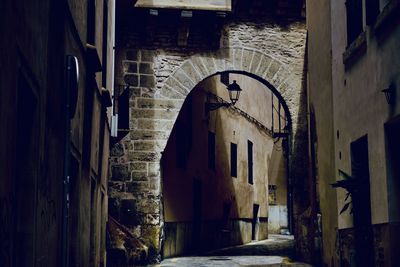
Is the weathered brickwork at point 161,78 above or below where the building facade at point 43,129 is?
above

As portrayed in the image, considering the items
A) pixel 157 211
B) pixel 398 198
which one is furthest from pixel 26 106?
pixel 157 211

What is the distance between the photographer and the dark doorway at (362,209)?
895 centimetres

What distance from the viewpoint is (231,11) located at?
49.1ft

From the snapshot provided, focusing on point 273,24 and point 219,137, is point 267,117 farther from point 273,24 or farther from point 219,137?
point 273,24

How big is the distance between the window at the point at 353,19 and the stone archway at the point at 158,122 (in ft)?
18.9

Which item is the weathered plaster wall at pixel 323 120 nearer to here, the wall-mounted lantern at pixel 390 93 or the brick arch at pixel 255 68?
the brick arch at pixel 255 68

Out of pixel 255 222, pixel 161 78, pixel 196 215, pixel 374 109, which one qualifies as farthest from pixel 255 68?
pixel 255 222

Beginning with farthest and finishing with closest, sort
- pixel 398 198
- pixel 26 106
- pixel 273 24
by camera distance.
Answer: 1. pixel 273 24
2. pixel 398 198
3. pixel 26 106

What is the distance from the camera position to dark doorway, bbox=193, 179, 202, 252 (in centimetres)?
1844

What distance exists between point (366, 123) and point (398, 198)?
1.31 m

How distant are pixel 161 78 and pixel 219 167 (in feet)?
22.7

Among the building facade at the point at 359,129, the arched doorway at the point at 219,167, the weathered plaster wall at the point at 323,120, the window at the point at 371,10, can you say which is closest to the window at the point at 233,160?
the arched doorway at the point at 219,167

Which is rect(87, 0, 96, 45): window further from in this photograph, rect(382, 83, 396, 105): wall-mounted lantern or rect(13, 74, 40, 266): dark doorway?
rect(13, 74, 40, 266): dark doorway

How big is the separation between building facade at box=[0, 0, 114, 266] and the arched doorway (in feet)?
26.6
